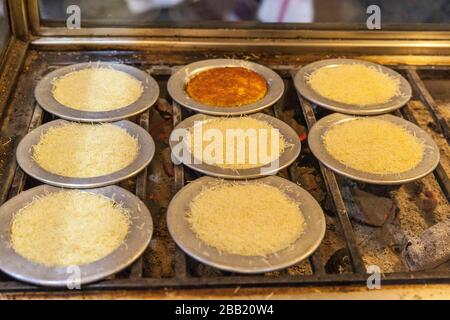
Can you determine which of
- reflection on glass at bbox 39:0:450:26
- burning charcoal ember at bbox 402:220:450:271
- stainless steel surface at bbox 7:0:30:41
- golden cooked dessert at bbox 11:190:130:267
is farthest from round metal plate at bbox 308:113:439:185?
stainless steel surface at bbox 7:0:30:41

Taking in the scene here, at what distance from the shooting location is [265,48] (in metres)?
2.57

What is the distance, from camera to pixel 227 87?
2.35m

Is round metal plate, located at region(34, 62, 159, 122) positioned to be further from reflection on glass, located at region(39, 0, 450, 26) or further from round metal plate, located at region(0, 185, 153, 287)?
round metal plate, located at region(0, 185, 153, 287)

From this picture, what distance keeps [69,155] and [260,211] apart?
0.72 metres

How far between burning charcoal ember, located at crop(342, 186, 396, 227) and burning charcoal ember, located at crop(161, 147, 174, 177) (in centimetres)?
66

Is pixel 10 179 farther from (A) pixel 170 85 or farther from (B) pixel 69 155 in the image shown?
(A) pixel 170 85

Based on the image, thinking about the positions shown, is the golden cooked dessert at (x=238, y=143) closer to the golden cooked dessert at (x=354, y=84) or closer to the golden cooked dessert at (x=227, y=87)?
the golden cooked dessert at (x=227, y=87)

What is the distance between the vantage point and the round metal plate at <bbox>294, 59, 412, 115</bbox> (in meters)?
2.26

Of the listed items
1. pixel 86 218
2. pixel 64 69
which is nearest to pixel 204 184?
pixel 86 218

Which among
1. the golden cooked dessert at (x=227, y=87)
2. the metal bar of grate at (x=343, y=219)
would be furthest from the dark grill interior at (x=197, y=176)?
the golden cooked dessert at (x=227, y=87)

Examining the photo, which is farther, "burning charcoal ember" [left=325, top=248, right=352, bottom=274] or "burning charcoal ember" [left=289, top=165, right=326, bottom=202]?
"burning charcoal ember" [left=289, top=165, right=326, bottom=202]

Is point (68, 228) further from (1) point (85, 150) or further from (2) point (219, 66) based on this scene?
(2) point (219, 66)

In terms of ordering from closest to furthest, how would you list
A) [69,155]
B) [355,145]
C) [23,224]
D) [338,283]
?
[338,283]
[23,224]
[69,155]
[355,145]

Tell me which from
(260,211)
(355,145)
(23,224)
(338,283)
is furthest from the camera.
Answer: (355,145)
